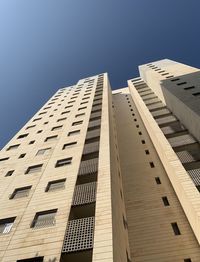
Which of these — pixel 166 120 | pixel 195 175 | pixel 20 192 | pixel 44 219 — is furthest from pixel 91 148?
pixel 166 120

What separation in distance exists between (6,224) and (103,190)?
5.12m

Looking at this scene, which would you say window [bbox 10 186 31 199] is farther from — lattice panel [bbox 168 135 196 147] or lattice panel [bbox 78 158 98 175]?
lattice panel [bbox 168 135 196 147]

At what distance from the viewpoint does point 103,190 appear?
14.2m

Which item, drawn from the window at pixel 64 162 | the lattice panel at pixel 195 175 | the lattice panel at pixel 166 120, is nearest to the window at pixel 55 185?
the window at pixel 64 162

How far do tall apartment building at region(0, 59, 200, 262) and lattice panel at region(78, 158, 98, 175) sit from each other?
0.07m

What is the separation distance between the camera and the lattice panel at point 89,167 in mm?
16797

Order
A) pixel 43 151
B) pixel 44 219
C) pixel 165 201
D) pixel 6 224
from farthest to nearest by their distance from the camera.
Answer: pixel 43 151, pixel 165 201, pixel 6 224, pixel 44 219

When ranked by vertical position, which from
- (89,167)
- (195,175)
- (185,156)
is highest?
(185,156)

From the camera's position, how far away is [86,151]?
65.9 feet

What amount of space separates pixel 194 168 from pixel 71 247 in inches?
388

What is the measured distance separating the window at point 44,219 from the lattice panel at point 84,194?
120cm

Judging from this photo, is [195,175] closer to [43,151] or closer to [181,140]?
[181,140]

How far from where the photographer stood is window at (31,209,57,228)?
41.9ft

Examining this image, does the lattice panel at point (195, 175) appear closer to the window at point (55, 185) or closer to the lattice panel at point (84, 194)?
the lattice panel at point (84, 194)
